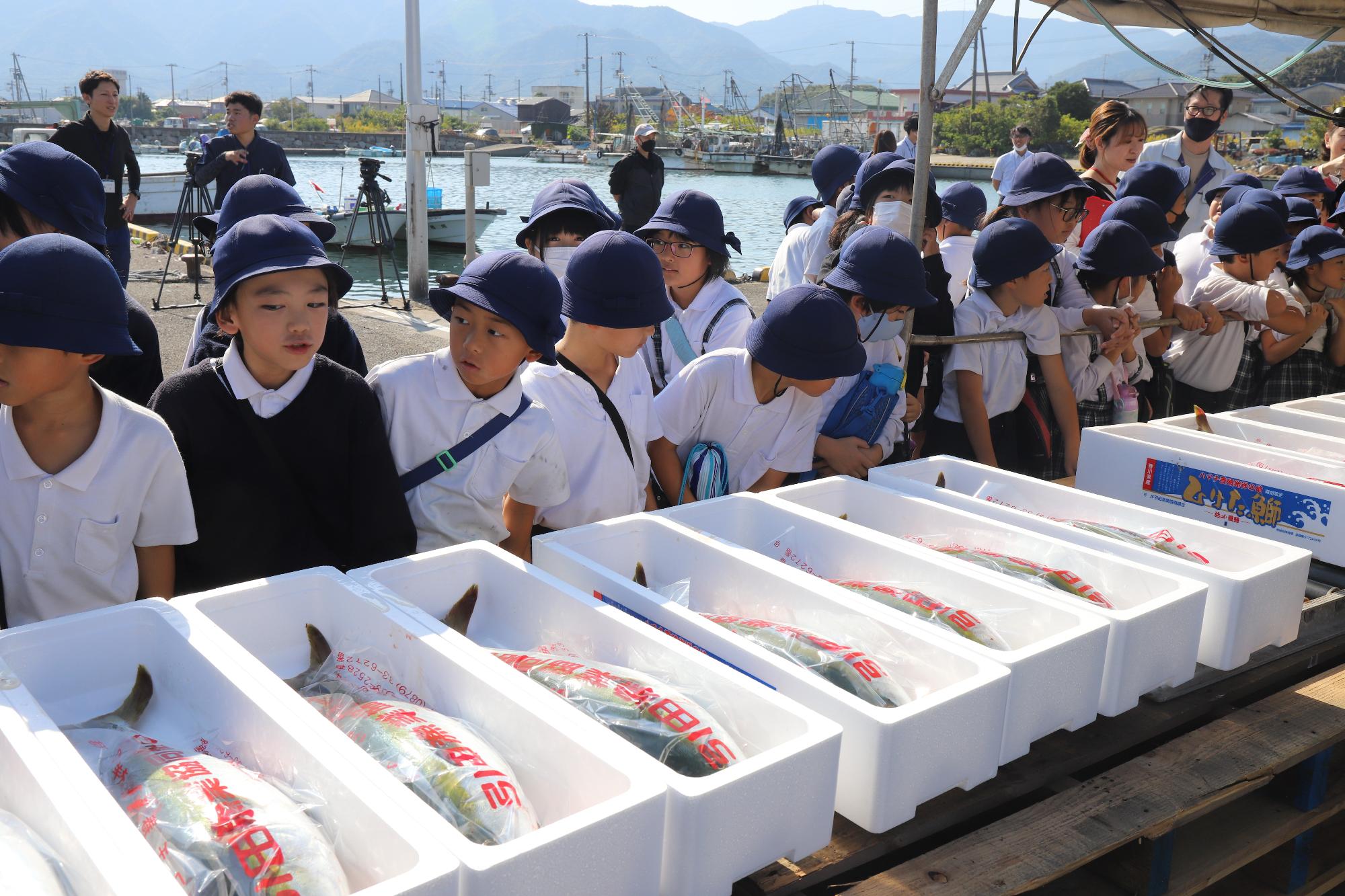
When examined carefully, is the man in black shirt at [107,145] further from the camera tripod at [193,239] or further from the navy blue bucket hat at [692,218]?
the navy blue bucket hat at [692,218]

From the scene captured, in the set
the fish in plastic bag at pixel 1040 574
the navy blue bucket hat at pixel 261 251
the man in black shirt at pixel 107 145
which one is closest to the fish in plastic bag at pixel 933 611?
the fish in plastic bag at pixel 1040 574

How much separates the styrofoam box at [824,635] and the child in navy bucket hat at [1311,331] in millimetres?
4326

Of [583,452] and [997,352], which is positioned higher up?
[997,352]

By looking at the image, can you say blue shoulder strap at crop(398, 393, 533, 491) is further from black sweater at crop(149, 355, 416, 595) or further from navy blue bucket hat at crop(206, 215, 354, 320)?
navy blue bucket hat at crop(206, 215, 354, 320)

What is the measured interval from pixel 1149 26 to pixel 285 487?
13.6ft

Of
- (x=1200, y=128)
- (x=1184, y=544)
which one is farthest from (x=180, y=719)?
(x=1200, y=128)

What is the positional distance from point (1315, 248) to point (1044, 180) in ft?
5.39

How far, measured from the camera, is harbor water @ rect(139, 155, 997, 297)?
22088 millimetres

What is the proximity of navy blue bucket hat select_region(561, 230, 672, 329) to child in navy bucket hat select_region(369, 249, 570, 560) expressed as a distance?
265mm

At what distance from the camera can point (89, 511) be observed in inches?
86.7

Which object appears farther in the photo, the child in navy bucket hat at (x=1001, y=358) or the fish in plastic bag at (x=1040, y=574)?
the child in navy bucket hat at (x=1001, y=358)

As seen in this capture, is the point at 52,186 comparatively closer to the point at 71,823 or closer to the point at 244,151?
the point at 71,823

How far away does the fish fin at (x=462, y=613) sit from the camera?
1.99m

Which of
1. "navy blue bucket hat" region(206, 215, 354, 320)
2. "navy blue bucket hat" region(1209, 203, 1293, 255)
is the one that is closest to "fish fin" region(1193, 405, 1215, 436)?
"navy blue bucket hat" region(1209, 203, 1293, 255)
